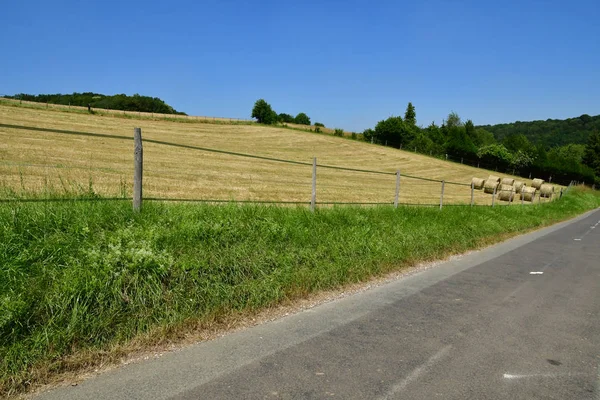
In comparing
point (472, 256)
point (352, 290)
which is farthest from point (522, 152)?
point (352, 290)

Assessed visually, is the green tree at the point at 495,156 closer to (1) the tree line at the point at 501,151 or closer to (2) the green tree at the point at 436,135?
(1) the tree line at the point at 501,151

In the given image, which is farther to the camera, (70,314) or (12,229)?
(12,229)

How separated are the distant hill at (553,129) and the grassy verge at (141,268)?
14393 cm

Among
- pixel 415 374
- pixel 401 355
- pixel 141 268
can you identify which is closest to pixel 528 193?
pixel 401 355

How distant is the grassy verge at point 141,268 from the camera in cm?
342

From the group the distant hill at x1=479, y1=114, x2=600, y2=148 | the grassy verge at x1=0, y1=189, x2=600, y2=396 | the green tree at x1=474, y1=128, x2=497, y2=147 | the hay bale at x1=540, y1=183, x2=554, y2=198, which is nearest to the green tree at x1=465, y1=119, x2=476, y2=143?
the green tree at x1=474, y1=128, x2=497, y2=147

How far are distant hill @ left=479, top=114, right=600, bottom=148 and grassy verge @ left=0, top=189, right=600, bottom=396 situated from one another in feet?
472

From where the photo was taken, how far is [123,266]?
4.18 meters

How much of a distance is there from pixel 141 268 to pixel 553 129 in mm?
176570

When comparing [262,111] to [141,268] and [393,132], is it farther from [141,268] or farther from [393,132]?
[141,268]

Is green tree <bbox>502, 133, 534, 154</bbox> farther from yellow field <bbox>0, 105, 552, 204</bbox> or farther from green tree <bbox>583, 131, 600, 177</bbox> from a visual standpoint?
yellow field <bbox>0, 105, 552, 204</bbox>

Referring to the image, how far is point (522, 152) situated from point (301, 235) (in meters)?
64.5

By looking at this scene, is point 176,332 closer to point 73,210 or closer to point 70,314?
point 70,314

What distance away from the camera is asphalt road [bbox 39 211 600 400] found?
3137 millimetres
